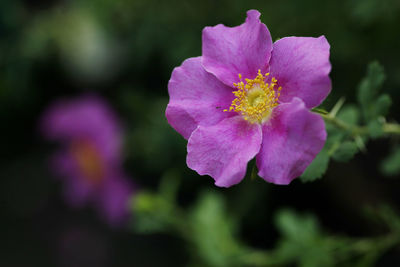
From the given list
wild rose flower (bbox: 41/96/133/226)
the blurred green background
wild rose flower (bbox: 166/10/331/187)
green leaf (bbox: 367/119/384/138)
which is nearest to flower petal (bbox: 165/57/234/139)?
wild rose flower (bbox: 166/10/331/187)

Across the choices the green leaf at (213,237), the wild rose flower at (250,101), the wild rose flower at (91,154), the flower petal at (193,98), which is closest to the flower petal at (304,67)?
the wild rose flower at (250,101)

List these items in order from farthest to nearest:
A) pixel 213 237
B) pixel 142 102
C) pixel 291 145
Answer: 1. pixel 142 102
2. pixel 213 237
3. pixel 291 145

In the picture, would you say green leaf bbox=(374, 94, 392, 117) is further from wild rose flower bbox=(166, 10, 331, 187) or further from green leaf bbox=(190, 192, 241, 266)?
green leaf bbox=(190, 192, 241, 266)

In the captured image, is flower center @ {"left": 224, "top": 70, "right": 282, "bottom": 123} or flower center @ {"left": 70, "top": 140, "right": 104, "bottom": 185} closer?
flower center @ {"left": 224, "top": 70, "right": 282, "bottom": 123}

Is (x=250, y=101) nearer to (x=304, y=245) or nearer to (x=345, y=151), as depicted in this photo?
(x=345, y=151)

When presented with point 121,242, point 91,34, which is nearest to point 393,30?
point 91,34

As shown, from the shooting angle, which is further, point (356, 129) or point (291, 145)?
point (356, 129)

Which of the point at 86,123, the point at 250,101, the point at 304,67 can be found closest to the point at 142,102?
the point at 86,123
